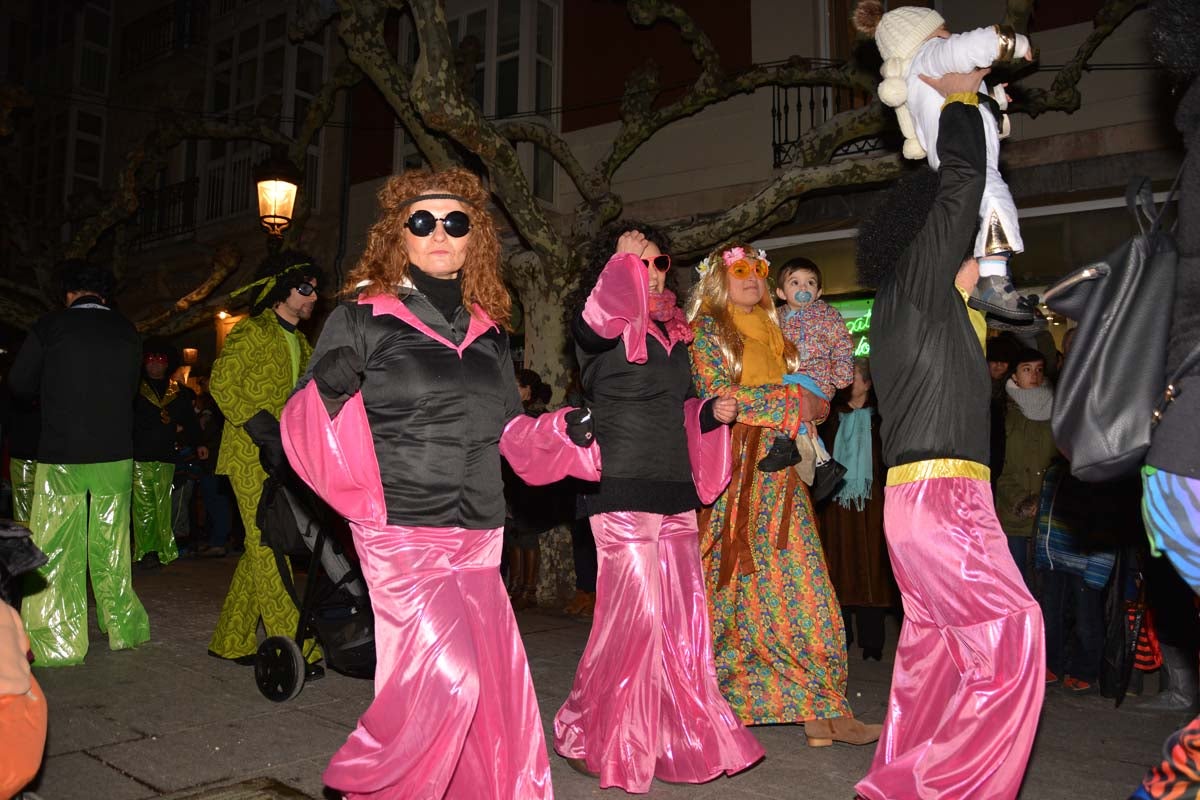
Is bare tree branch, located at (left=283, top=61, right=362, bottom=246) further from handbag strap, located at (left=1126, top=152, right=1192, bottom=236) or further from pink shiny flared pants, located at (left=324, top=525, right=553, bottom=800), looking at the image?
handbag strap, located at (left=1126, top=152, right=1192, bottom=236)

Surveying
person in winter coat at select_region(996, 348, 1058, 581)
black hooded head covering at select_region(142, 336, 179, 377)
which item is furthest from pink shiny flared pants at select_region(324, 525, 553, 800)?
black hooded head covering at select_region(142, 336, 179, 377)

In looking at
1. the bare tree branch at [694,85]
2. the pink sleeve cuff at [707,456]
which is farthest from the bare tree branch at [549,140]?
the pink sleeve cuff at [707,456]

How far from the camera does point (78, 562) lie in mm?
6000

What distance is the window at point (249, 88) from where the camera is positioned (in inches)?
756

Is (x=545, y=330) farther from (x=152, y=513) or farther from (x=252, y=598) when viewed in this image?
(x=152, y=513)

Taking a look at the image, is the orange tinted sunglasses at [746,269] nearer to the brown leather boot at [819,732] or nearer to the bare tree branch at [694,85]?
the brown leather boot at [819,732]

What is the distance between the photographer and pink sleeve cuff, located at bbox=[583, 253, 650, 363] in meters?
3.90

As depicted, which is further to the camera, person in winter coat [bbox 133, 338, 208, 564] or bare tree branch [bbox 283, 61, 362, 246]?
bare tree branch [bbox 283, 61, 362, 246]

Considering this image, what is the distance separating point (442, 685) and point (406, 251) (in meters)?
1.47

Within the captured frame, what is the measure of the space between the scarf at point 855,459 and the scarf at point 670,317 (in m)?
2.68

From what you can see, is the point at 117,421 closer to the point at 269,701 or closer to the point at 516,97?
the point at 269,701

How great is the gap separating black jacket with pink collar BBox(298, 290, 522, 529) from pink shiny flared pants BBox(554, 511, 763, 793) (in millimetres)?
909

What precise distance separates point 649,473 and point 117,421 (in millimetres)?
3785

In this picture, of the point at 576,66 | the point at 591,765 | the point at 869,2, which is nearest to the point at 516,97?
the point at 576,66
